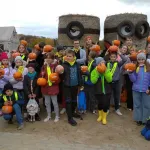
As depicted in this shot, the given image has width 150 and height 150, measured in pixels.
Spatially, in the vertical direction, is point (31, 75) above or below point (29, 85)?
above

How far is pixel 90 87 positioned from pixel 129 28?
5.19 meters

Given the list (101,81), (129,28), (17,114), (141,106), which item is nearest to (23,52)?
(17,114)

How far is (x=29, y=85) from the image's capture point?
20.1 feet

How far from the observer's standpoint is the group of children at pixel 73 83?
19.3 feet

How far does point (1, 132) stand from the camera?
5.55m

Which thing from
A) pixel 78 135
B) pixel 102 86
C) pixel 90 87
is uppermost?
pixel 102 86

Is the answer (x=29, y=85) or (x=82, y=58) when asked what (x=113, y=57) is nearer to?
(x=82, y=58)

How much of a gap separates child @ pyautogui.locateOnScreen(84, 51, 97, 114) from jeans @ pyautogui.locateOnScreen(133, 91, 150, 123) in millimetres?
1035

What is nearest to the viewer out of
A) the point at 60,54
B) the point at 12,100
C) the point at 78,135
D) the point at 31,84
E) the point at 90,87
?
the point at 78,135

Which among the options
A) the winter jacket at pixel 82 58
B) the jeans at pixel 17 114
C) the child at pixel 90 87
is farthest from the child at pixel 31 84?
the child at pixel 90 87

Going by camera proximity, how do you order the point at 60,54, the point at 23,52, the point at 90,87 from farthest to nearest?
the point at 23,52, the point at 60,54, the point at 90,87

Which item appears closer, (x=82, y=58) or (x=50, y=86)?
(x=50, y=86)

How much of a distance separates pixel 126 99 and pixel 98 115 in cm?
132

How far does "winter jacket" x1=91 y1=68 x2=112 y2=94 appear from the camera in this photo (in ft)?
19.5
